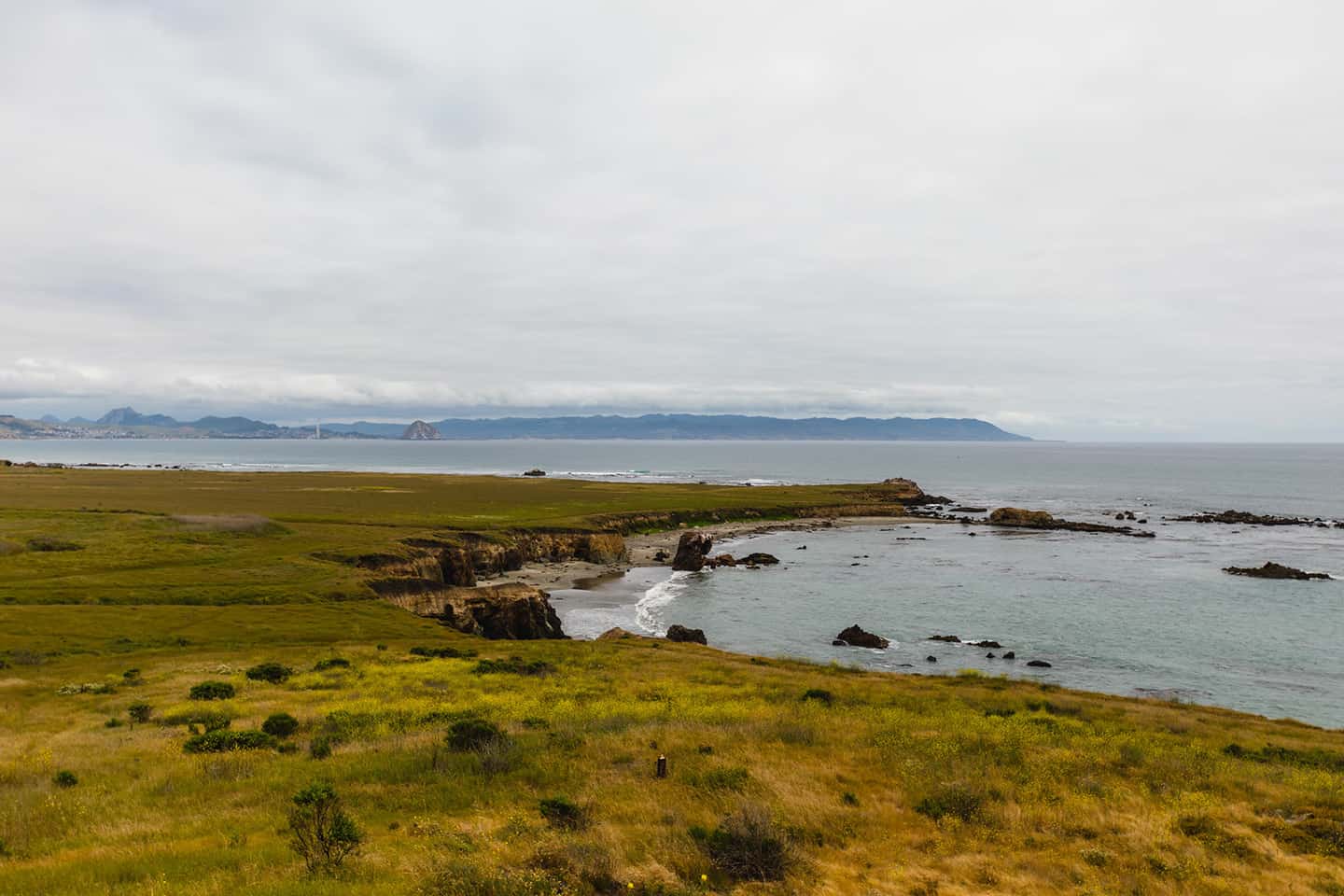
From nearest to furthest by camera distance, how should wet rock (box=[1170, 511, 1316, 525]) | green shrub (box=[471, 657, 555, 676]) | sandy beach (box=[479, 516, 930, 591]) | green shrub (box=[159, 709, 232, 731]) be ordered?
1. green shrub (box=[159, 709, 232, 731])
2. green shrub (box=[471, 657, 555, 676])
3. sandy beach (box=[479, 516, 930, 591])
4. wet rock (box=[1170, 511, 1316, 525])

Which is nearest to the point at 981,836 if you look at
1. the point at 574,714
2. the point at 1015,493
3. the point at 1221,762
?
the point at 1221,762

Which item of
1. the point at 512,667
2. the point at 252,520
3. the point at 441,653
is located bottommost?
the point at 441,653

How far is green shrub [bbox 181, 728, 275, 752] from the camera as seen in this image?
20.9 metres

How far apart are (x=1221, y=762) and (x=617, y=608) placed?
47.8 m

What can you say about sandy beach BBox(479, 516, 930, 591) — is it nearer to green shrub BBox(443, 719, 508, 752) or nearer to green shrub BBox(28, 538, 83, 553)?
green shrub BBox(28, 538, 83, 553)

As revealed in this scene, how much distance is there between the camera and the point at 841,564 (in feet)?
279

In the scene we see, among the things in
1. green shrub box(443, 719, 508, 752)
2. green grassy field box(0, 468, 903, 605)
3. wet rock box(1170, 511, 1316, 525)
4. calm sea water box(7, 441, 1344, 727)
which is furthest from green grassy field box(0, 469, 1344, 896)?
wet rock box(1170, 511, 1316, 525)

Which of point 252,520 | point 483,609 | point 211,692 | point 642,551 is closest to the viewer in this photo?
point 211,692

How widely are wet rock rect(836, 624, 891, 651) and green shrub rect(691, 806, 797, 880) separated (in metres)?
38.4

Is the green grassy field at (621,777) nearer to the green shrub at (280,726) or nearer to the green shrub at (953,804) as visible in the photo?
the green shrub at (953,804)

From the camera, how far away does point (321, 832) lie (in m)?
12.7

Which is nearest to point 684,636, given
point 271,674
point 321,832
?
point 271,674

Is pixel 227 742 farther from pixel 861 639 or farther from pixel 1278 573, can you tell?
pixel 1278 573

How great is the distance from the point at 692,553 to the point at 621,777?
6616cm
